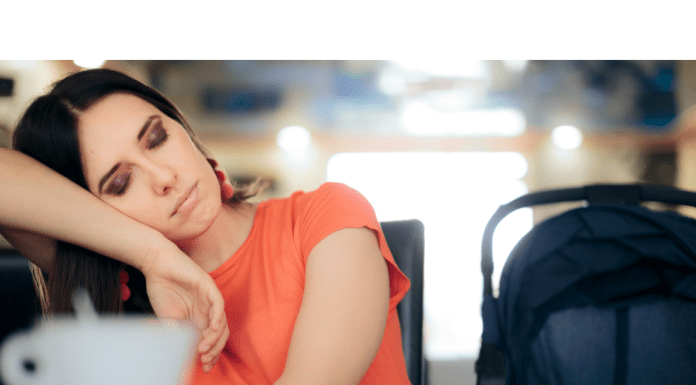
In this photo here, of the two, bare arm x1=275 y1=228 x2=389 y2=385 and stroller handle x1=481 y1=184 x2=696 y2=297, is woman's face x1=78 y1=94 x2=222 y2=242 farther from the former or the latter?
stroller handle x1=481 y1=184 x2=696 y2=297

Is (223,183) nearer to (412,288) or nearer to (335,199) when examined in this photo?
(335,199)

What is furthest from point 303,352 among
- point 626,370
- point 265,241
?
point 626,370

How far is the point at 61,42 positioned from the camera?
3.29ft

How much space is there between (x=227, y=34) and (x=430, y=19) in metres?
0.49

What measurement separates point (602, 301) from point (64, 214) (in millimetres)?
768

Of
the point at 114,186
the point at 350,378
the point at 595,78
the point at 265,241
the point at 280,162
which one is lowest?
the point at 280,162

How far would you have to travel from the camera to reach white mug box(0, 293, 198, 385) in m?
0.36

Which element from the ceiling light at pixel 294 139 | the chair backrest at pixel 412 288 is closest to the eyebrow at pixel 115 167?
the chair backrest at pixel 412 288

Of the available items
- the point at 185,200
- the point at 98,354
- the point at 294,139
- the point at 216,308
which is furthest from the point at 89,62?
the point at 294,139

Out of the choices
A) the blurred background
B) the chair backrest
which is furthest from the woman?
the blurred background

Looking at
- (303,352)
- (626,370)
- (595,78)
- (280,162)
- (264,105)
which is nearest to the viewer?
(303,352)

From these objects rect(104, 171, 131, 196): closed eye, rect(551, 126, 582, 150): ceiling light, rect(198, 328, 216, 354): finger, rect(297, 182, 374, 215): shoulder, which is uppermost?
rect(104, 171, 131, 196): closed eye

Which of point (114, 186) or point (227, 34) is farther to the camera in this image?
point (227, 34)

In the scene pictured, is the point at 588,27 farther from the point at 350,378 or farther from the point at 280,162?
the point at 280,162
